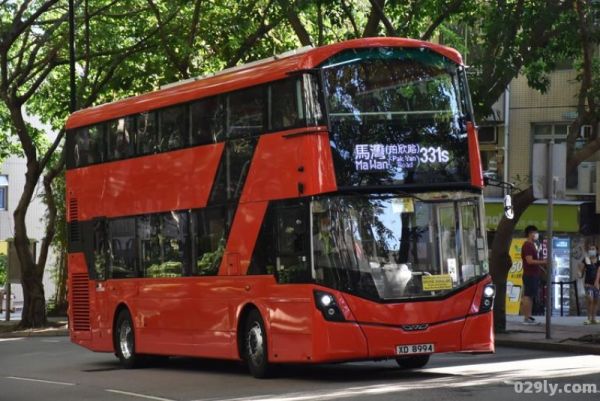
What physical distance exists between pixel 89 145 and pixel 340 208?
7.64m

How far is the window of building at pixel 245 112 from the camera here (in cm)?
1764

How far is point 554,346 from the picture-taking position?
2170 centimetres

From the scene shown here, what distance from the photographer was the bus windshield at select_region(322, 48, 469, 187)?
1648 centimetres

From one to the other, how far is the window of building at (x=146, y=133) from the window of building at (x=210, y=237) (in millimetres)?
1835

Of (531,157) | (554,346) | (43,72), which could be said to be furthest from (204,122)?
(531,157)

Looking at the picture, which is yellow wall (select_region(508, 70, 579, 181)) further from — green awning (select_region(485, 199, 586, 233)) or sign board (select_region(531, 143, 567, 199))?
sign board (select_region(531, 143, 567, 199))

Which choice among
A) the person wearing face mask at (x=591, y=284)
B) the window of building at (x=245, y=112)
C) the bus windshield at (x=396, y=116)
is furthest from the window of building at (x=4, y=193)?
the bus windshield at (x=396, y=116)

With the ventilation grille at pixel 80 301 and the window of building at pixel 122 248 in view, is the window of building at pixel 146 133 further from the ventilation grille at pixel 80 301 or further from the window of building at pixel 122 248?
the ventilation grille at pixel 80 301

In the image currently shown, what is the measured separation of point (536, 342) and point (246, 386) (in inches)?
287

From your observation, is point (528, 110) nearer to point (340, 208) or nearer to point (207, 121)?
point (207, 121)

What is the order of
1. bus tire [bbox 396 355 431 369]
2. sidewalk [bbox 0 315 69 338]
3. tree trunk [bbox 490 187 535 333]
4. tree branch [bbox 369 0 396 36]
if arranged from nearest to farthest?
bus tire [bbox 396 355 431 369], tree branch [bbox 369 0 396 36], tree trunk [bbox 490 187 535 333], sidewalk [bbox 0 315 69 338]

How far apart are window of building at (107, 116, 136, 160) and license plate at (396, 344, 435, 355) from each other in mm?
6679

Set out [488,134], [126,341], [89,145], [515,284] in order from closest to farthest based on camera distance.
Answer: [126,341]
[89,145]
[515,284]
[488,134]

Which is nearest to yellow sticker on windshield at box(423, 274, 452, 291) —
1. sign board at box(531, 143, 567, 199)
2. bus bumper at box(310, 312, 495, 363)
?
bus bumper at box(310, 312, 495, 363)
